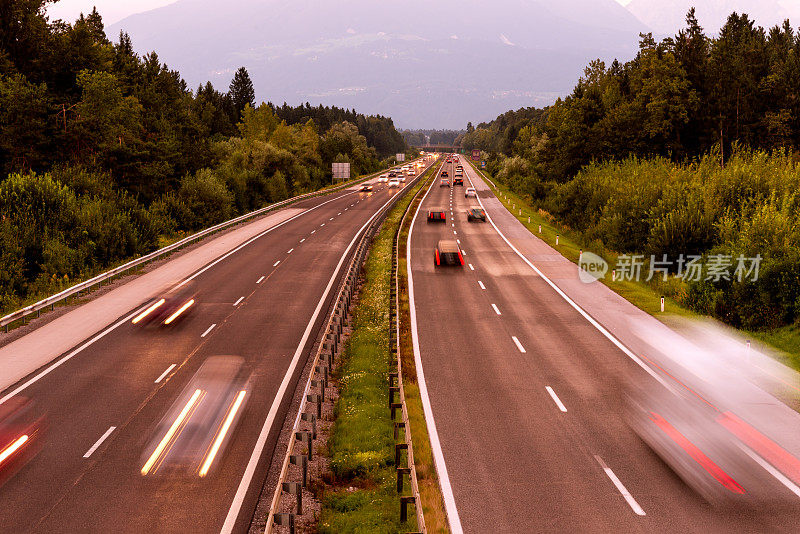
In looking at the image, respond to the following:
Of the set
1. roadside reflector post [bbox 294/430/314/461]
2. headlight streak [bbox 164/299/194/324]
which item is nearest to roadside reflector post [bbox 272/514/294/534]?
roadside reflector post [bbox 294/430/314/461]

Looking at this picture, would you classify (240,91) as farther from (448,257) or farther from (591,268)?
(591,268)

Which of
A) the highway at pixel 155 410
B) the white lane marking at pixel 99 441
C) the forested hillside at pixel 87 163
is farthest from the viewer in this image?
the forested hillside at pixel 87 163

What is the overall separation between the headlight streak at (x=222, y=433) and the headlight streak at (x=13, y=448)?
421cm

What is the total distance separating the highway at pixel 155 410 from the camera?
11242mm

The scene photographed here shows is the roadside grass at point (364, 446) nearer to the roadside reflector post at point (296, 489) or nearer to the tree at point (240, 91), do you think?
the roadside reflector post at point (296, 489)

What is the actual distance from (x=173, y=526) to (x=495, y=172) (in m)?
138

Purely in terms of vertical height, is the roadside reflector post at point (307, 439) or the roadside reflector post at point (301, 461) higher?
the roadside reflector post at point (301, 461)

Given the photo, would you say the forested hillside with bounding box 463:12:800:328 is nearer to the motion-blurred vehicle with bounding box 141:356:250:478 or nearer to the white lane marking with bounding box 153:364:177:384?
the motion-blurred vehicle with bounding box 141:356:250:478

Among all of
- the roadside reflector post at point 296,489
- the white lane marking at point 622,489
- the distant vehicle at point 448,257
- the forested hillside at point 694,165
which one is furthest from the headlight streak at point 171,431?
the distant vehicle at point 448,257

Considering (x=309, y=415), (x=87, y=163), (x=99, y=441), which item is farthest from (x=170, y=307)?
(x=87, y=163)

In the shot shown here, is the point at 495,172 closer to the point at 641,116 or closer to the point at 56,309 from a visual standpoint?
the point at 641,116

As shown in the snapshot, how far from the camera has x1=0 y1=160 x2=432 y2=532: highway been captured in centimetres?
1124

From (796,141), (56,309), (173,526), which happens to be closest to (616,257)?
(56,309)

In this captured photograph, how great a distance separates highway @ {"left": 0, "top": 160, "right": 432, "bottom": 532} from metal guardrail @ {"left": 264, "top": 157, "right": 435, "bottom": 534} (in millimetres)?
840
